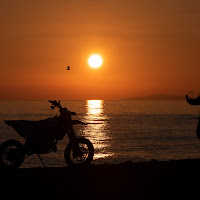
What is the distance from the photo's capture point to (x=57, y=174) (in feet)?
25.9

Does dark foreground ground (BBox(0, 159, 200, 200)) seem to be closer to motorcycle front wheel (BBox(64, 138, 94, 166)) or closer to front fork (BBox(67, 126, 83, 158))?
motorcycle front wheel (BBox(64, 138, 94, 166))

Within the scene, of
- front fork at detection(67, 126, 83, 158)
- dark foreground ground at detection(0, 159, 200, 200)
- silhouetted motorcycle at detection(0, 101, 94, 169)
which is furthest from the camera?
front fork at detection(67, 126, 83, 158)

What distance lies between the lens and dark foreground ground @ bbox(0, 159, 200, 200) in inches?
243

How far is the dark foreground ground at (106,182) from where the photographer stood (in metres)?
6.16

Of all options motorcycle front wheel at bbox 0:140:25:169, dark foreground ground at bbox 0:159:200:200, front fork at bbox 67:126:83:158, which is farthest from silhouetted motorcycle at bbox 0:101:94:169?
dark foreground ground at bbox 0:159:200:200

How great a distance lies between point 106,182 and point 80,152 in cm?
174

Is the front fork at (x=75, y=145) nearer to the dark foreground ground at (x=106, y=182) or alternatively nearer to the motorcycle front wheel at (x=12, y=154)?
the dark foreground ground at (x=106, y=182)

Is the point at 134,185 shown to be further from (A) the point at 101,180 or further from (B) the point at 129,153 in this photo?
(B) the point at 129,153

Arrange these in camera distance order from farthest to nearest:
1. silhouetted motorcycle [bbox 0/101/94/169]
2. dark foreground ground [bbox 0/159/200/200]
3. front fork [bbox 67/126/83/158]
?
front fork [bbox 67/126/83/158]
silhouetted motorcycle [bbox 0/101/94/169]
dark foreground ground [bbox 0/159/200/200]

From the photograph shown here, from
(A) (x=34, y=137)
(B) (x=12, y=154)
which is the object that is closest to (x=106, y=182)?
(A) (x=34, y=137)

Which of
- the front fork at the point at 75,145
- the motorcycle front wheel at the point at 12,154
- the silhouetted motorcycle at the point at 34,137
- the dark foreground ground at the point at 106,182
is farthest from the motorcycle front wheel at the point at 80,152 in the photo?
the motorcycle front wheel at the point at 12,154

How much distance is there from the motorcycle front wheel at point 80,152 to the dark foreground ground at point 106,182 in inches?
8.9

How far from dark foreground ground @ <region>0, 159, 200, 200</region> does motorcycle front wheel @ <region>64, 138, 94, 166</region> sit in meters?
0.23

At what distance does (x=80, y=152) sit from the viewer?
8.65m
